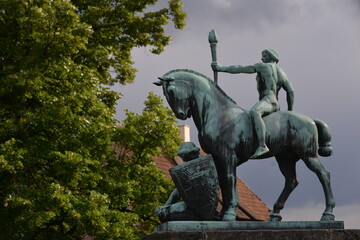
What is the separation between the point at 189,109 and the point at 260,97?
106cm

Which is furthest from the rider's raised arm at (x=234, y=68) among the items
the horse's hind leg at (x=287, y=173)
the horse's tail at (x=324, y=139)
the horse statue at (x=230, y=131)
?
the horse's hind leg at (x=287, y=173)

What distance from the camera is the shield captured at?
306 inches

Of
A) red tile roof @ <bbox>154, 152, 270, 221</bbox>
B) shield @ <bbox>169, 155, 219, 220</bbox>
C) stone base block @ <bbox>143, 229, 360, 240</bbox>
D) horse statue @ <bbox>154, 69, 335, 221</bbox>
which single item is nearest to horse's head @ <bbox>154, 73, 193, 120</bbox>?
horse statue @ <bbox>154, 69, 335, 221</bbox>

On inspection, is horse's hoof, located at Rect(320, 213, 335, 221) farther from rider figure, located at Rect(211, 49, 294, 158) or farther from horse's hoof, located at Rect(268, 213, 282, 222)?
rider figure, located at Rect(211, 49, 294, 158)

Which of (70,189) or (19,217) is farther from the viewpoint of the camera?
(70,189)

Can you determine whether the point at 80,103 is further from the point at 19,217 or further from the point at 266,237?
the point at 266,237

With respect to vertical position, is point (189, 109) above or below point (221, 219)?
above

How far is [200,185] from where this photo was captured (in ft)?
25.5

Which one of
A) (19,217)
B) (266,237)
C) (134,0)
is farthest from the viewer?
(134,0)

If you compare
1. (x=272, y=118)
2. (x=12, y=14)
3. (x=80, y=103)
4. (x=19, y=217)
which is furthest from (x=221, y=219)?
(x=12, y=14)

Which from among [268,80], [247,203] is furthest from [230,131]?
[247,203]

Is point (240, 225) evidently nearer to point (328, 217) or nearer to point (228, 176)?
point (228, 176)

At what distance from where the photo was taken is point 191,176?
782cm

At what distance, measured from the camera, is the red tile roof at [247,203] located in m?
28.1
